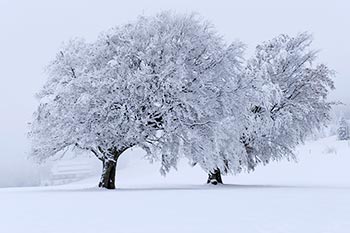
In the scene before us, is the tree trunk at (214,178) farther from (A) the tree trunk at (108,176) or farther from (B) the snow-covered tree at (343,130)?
(B) the snow-covered tree at (343,130)

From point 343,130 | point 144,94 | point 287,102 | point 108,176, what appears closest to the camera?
point 144,94

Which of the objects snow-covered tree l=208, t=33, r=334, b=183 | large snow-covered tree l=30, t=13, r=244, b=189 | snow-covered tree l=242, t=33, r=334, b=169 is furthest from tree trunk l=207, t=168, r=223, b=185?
large snow-covered tree l=30, t=13, r=244, b=189

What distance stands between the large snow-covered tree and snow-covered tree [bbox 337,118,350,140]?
190 ft

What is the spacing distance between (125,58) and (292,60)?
35.0 ft

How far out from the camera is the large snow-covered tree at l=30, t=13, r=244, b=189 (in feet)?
62.1

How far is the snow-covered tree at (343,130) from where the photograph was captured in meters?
73.4

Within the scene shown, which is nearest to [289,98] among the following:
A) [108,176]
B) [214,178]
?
[214,178]

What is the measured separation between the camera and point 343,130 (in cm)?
7381

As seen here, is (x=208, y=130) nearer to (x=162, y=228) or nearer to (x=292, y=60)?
(x=292, y=60)

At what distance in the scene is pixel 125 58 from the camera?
1950cm

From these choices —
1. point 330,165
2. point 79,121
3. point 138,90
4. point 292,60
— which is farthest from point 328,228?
point 330,165

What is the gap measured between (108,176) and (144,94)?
484cm

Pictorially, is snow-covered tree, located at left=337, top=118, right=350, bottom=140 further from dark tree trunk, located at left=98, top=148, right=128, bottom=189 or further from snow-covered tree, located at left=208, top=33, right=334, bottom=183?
dark tree trunk, located at left=98, top=148, right=128, bottom=189

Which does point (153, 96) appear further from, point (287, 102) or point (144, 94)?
point (287, 102)
